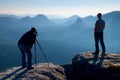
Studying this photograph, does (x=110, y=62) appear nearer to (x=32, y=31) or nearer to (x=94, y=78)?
(x=94, y=78)

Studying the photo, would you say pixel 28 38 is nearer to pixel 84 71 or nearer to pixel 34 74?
pixel 34 74

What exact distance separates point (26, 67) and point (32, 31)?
4805mm

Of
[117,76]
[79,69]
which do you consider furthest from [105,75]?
[79,69]

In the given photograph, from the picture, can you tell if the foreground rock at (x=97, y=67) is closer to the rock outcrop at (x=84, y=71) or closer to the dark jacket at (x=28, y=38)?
the rock outcrop at (x=84, y=71)

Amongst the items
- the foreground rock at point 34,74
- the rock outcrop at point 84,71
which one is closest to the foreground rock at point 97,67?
the rock outcrop at point 84,71

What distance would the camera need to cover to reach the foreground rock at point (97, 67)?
25516 mm

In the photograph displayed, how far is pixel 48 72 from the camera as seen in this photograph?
2666 cm

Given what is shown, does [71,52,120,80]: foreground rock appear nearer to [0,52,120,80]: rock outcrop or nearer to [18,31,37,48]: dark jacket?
[0,52,120,80]: rock outcrop

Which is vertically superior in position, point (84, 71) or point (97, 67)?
point (97, 67)

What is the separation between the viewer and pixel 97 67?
26.4 metres

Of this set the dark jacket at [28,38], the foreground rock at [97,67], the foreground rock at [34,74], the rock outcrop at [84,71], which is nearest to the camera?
the foreground rock at [34,74]

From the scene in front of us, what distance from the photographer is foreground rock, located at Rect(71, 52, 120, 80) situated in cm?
2552

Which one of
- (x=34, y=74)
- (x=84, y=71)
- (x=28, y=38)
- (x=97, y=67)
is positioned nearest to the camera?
(x=34, y=74)

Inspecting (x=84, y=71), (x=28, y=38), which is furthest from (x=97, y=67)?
(x=28, y=38)
